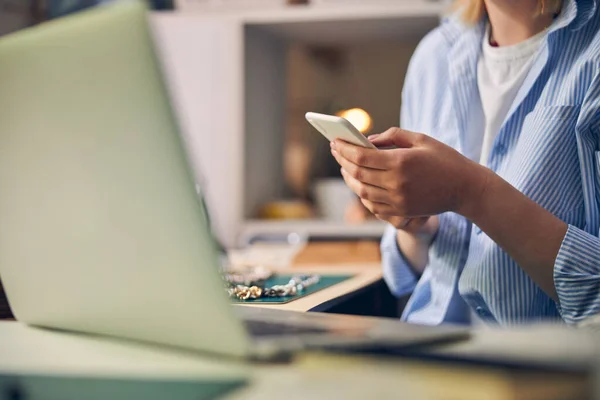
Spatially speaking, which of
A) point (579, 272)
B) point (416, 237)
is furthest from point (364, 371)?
point (416, 237)

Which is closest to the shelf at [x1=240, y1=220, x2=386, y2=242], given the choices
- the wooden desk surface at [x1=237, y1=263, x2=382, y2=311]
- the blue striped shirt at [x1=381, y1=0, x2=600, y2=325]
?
the wooden desk surface at [x1=237, y1=263, x2=382, y2=311]

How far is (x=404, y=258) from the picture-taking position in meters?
1.06

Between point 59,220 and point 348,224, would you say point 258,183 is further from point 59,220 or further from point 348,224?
point 59,220

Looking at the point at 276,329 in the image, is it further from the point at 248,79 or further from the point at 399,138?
the point at 248,79

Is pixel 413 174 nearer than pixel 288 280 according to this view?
Yes

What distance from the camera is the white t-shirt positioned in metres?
0.94

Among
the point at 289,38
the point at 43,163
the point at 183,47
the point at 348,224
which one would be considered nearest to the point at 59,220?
the point at 43,163

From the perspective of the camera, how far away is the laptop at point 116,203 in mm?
416

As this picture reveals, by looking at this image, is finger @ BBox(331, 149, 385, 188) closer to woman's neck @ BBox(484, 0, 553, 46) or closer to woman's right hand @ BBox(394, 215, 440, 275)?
woman's right hand @ BBox(394, 215, 440, 275)

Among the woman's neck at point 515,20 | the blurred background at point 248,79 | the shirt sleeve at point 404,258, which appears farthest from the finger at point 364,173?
the blurred background at point 248,79

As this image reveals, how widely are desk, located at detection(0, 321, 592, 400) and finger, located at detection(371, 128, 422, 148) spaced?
31cm

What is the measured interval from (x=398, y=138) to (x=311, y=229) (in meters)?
0.91

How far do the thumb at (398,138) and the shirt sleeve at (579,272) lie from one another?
22 cm

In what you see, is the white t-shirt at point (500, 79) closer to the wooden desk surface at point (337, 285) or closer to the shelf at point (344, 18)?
the wooden desk surface at point (337, 285)
